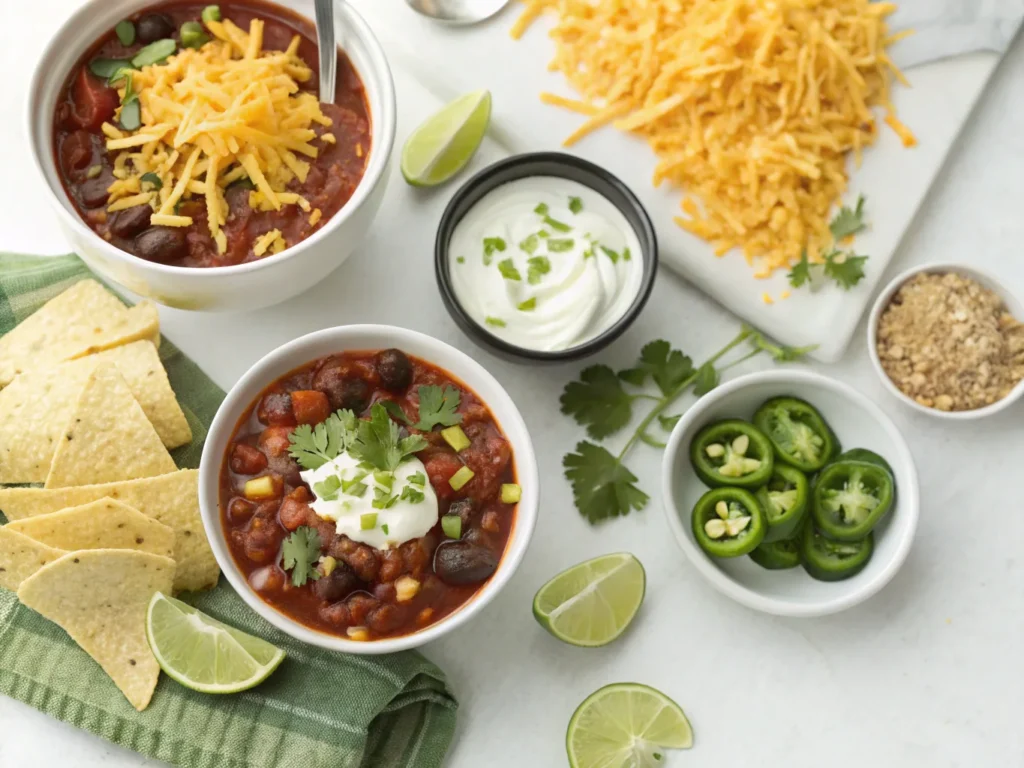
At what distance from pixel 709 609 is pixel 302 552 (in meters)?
1.26

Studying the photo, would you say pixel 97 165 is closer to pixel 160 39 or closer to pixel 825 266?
pixel 160 39

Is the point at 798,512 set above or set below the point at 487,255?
below

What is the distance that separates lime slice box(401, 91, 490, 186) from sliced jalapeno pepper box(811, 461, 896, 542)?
1.42 meters

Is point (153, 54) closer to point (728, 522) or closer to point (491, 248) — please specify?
point (491, 248)

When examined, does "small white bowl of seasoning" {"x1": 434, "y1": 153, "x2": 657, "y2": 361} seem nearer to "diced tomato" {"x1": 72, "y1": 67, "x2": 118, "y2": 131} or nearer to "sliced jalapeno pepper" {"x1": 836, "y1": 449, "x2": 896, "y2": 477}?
"sliced jalapeno pepper" {"x1": 836, "y1": 449, "x2": 896, "y2": 477}

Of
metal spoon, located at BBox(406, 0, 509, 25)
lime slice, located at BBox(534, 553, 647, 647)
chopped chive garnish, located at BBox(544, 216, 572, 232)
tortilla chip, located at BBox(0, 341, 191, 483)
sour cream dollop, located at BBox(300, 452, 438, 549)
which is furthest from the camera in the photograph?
metal spoon, located at BBox(406, 0, 509, 25)

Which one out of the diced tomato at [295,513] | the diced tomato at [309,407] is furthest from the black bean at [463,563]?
the diced tomato at [309,407]

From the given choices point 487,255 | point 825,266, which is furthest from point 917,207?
point 487,255

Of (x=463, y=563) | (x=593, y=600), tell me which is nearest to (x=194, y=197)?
(x=463, y=563)

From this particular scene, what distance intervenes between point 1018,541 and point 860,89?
56.5 inches

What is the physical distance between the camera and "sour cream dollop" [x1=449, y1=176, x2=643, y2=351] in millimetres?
2977

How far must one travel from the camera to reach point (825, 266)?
3127 mm

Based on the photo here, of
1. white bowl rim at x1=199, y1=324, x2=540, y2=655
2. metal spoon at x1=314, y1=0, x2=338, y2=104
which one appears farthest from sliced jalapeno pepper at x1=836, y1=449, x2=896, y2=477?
metal spoon at x1=314, y1=0, x2=338, y2=104

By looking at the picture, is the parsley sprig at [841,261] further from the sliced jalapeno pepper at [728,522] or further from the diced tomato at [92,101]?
the diced tomato at [92,101]
